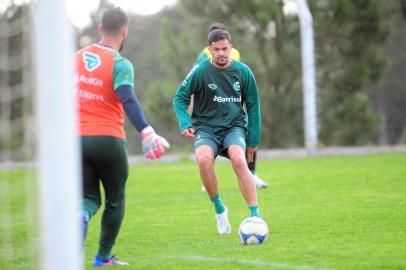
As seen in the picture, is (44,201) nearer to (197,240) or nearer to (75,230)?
(75,230)

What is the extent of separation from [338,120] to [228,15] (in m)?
4.23

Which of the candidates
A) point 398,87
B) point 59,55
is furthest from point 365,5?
point 59,55

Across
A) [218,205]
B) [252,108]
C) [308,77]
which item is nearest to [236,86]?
[252,108]

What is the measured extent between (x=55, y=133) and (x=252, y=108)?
12.5ft

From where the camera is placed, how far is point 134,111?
17.9ft

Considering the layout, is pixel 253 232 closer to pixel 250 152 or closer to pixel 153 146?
pixel 250 152

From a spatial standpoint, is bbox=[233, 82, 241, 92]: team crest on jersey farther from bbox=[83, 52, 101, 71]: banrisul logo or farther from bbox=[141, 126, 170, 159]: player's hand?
bbox=[141, 126, 170, 159]: player's hand

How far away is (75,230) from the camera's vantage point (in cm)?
405

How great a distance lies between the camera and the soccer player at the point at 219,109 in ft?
24.3

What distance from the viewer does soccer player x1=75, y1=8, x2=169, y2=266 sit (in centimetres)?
566

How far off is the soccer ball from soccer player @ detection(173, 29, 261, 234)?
2.43 feet

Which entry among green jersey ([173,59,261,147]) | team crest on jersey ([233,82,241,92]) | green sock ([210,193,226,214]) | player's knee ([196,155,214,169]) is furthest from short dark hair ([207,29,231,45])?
green sock ([210,193,226,214])

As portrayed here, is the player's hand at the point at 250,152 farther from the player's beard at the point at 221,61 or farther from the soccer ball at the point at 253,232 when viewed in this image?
the soccer ball at the point at 253,232

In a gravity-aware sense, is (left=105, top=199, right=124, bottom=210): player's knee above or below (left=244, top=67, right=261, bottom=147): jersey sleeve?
below
